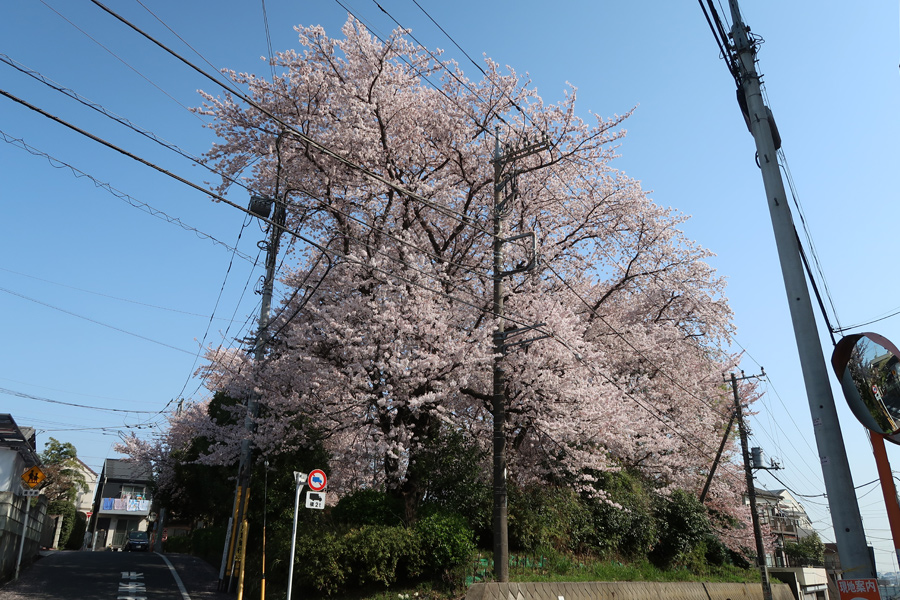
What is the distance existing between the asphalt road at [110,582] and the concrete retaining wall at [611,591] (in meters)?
6.71

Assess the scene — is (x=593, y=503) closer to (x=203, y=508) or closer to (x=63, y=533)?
(x=203, y=508)

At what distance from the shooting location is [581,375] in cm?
1612

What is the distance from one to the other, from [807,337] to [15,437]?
56.2ft

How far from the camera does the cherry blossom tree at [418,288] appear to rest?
14.7 metres

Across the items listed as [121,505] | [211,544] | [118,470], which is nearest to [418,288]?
[211,544]

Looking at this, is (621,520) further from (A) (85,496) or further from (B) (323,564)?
(A) (85,496)

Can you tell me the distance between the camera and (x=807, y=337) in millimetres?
7547

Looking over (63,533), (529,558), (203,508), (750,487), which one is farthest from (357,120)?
(63,533)

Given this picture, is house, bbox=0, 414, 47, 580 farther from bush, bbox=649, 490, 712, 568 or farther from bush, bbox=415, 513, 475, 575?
bush, bbox=649, 490, 712, 568

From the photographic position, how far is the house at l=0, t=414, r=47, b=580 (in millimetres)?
13625

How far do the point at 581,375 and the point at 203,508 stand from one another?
22.8 metres

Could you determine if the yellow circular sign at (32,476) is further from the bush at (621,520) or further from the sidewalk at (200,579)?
the bush at (621,520)

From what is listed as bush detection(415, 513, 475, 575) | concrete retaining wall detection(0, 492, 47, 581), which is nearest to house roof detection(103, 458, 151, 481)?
concrete retaining wall detection(0, 492, 47, 581)

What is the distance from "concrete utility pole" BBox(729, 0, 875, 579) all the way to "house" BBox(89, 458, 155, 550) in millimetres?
56518
